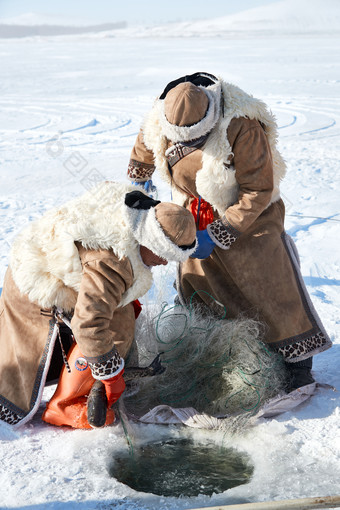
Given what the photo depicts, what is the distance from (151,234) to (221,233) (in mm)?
537

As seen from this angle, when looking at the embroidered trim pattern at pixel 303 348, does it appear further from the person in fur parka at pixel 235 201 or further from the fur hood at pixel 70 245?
the fur hood at pixel 70 245

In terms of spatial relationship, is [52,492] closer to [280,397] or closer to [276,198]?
[280,397]

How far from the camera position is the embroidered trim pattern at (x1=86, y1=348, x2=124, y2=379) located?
2.07 metres

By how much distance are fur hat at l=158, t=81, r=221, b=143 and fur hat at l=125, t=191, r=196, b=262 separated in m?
0.42

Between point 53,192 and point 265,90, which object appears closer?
point 53,192

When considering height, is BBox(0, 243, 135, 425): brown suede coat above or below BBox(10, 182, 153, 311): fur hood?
below

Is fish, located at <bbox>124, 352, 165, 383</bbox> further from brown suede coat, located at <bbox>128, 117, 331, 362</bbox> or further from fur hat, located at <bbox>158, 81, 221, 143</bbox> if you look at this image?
fur hat, located at <bbox>158, 81, 221, 143</bbox>

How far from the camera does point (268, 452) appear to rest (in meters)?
2.13

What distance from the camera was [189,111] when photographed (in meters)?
2.27

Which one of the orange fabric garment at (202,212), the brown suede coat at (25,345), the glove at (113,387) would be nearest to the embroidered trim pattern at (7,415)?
the brown suede coat at (25,345)

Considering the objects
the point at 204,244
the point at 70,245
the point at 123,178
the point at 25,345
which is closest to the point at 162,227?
the point at 70,245

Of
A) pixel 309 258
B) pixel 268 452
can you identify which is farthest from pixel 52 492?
pixel 309 258

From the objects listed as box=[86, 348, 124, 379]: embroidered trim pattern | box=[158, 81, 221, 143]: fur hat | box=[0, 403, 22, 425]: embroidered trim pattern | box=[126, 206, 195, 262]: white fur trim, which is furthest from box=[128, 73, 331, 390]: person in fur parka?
box=[0, 403, 22, 425]: embroidered trim pattern

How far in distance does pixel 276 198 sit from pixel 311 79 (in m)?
10.9
